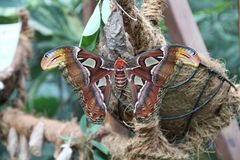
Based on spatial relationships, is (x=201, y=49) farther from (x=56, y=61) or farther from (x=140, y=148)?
(x=56, y=61)

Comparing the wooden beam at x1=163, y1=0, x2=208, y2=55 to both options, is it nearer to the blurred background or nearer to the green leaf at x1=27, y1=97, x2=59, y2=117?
the blurred background

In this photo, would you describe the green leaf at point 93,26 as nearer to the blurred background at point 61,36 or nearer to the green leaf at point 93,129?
the green leaf at point 93,129

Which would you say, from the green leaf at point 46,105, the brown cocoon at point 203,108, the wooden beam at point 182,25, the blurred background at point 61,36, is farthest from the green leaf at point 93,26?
the green leaf at point 46,105

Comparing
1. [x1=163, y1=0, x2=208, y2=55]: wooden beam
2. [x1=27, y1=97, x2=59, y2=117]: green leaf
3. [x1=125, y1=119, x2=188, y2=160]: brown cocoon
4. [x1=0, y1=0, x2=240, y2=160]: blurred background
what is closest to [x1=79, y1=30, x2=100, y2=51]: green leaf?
[x1=125, y1=119, x2=188, y2=160]: brown cocoon

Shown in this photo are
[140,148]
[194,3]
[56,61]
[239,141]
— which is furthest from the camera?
[194,3]

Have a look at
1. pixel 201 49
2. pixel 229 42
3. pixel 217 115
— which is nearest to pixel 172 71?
pixel 217 115

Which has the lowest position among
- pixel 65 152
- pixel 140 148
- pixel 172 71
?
pixel 65 152
